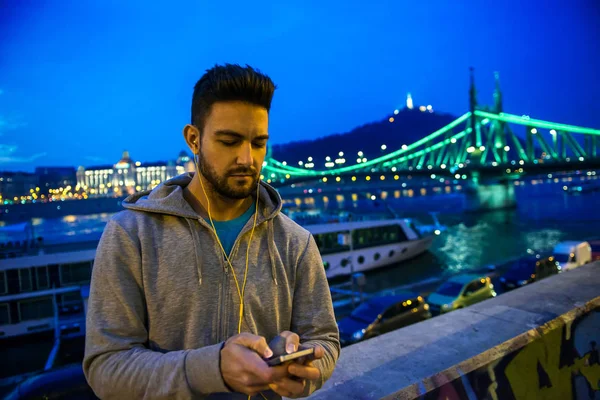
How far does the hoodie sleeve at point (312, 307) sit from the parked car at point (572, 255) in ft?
41.3

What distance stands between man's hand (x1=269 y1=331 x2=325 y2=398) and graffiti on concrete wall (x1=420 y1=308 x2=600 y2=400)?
2.81 ft

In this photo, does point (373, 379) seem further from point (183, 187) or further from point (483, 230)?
point (483, 230)

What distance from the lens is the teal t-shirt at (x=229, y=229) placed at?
125 cm

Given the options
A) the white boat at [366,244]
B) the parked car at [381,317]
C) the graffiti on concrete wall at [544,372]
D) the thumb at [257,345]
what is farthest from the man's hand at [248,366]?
the white boat at [366,244]

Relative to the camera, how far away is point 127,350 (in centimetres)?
104

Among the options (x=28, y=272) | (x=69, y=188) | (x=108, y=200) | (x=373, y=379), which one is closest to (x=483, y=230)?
(x=28, y=272)

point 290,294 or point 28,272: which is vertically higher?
point 290,294

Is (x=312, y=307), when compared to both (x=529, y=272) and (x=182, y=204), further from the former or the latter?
(x=529, y=272)

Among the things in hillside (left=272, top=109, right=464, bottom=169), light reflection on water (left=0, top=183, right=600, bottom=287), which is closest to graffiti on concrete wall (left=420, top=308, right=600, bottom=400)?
light reflection on water (left=0, top=183, right=600, bottom=287)

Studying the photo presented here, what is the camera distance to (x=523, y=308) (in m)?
2.54

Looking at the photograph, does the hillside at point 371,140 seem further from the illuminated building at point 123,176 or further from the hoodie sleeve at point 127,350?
the hoodie sleeve at point 127,350

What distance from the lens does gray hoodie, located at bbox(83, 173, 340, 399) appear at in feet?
3.26

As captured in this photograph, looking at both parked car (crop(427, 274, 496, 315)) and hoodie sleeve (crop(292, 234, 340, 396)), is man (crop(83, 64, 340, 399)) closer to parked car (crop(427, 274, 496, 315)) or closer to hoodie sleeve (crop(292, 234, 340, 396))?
hoodie sleeve (crop(292, 234, 340, 396))

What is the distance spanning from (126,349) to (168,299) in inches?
6.3
